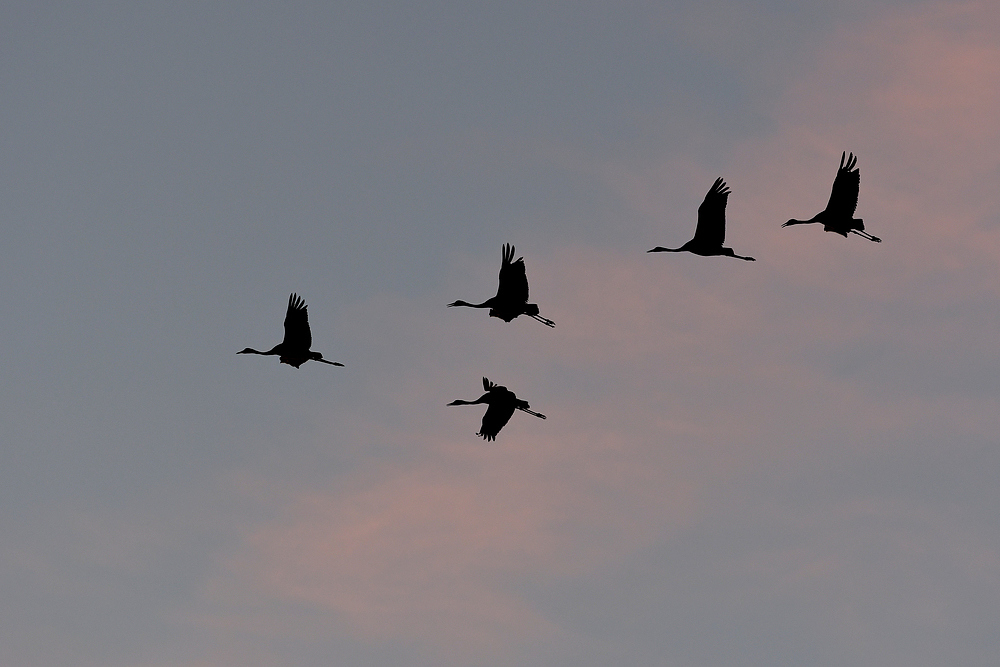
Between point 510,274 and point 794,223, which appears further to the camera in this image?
point 794,223

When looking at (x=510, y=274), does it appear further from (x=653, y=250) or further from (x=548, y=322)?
(x=653, y=250)

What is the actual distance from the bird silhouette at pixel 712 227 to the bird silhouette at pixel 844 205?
3226 millimetres

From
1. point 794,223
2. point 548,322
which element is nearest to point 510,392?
point 548,322

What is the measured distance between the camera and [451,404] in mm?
46781

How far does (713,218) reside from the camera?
152ft

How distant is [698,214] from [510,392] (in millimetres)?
7585

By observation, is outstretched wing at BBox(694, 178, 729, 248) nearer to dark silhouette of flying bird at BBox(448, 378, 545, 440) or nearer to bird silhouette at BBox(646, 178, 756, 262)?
bird silhouette at BBox(646, 178, 756, 262)

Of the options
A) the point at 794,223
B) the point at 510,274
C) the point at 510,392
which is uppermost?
the point at 794,223

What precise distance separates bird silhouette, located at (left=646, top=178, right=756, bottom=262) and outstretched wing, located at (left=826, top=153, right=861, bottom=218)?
3.44 m

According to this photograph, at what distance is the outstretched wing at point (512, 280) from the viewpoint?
45594mm

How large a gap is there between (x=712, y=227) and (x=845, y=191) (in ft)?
13.8

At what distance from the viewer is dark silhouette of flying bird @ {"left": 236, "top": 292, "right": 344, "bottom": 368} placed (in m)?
49.7

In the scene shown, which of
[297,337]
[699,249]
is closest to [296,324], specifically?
[297,337]

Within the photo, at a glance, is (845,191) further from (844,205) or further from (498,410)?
(498,410)
